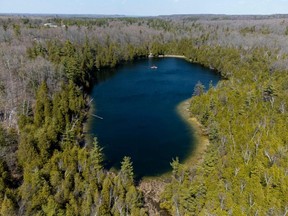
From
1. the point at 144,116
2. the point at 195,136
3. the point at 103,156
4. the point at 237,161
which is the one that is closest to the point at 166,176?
the point at 237,161

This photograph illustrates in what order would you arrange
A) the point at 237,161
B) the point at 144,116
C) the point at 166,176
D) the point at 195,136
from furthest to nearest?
the point at 144,116
the point at 195,136
the point at 166,176
the point at 237,161

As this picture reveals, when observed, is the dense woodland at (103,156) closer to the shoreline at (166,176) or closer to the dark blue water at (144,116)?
the shoreline at (166,176)

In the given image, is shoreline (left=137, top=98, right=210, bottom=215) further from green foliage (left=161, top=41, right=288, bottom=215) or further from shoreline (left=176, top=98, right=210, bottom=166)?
green foliage (left=161, top=41, right=288, bottom=215)

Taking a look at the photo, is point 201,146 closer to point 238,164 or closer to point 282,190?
point 238,164

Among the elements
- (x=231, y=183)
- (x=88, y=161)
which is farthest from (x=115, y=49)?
(x=231, y=183)

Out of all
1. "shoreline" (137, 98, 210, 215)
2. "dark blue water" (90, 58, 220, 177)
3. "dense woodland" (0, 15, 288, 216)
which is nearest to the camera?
"dense woodland" (0, 15, 288, 216)

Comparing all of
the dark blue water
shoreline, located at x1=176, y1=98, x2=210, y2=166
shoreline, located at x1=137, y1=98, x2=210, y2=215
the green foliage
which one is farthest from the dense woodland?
the dark blue water

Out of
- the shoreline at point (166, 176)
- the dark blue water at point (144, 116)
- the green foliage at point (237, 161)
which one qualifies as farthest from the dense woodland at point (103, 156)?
the dark blue water at point (144, 116)

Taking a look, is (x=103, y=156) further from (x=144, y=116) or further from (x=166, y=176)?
(x=144, y=116)
